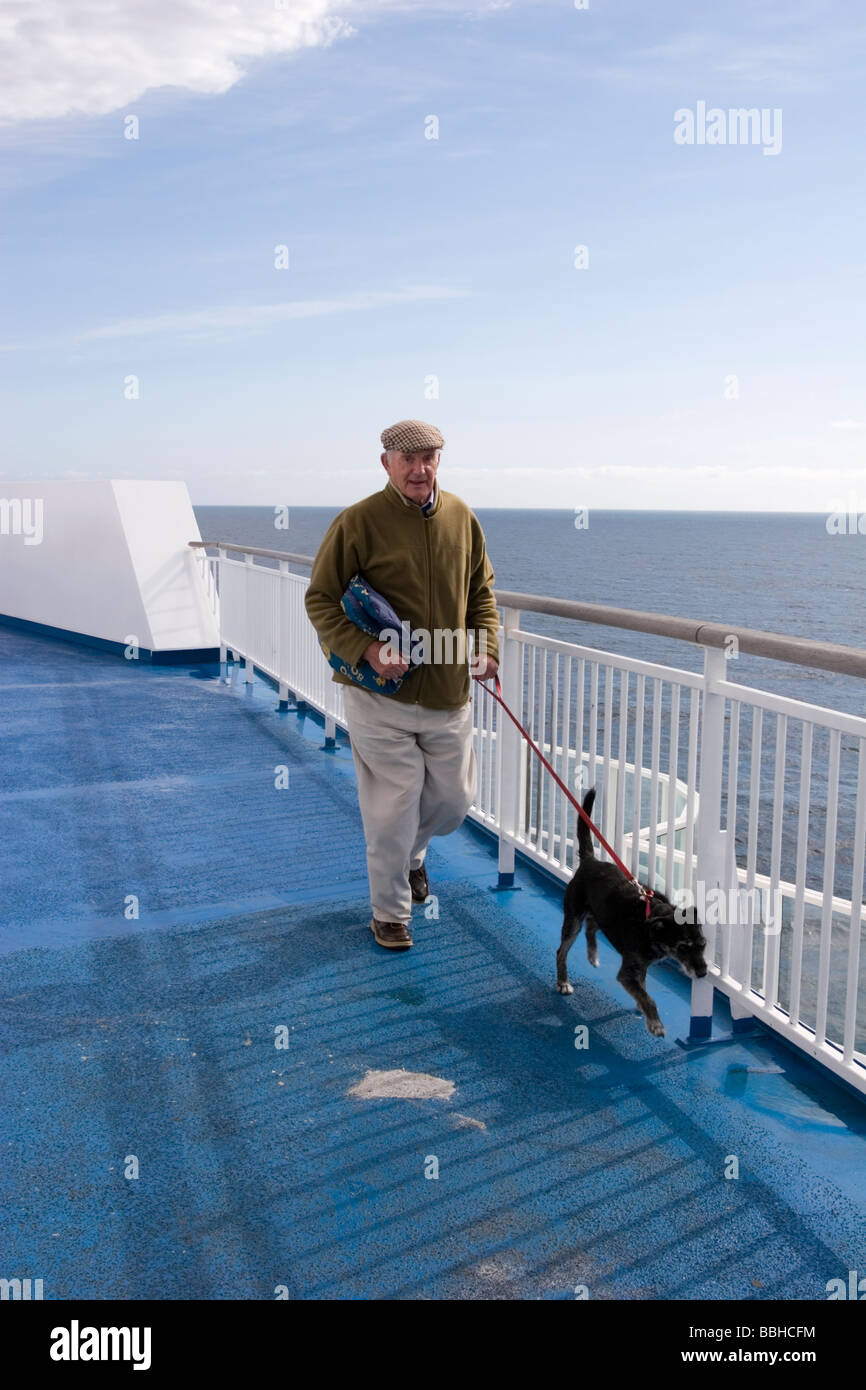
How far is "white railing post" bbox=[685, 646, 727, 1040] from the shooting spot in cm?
289

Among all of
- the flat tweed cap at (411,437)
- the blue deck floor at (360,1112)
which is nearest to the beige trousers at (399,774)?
the blue deck floor at (360,1112)

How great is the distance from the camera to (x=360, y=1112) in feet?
8.64

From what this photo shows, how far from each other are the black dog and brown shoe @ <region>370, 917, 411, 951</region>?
575 millimetres

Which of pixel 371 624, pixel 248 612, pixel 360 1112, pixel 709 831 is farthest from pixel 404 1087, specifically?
pixel 248 612

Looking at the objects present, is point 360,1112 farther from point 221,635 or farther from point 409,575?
point 221,635

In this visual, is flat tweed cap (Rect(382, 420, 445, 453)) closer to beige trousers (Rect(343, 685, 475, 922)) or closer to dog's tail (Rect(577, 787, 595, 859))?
beige trousers (Rect(343, 685, 475, 922))

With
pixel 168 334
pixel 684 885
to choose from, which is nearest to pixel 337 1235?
pixel 684 885

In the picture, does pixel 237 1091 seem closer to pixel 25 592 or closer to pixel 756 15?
pixel 25 592

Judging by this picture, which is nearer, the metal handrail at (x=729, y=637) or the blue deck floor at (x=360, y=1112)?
the blue deck floor at (x=360, y=1112)

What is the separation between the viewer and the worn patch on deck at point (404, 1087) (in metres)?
2.71

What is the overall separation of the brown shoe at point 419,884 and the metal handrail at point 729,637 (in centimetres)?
102

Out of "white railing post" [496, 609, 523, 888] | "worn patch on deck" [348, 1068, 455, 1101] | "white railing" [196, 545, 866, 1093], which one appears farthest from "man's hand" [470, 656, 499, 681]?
"worn patch on deck" [348, 1068, 455, 1101]

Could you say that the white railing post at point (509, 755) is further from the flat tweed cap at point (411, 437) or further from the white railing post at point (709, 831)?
the white railing post at point (709, 831)

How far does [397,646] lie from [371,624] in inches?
4.1
